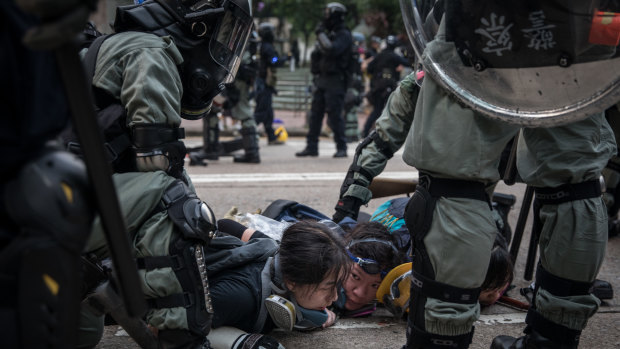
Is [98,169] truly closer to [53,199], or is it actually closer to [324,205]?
[53,199]

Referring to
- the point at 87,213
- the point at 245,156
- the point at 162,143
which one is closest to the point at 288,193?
the point at 245,156

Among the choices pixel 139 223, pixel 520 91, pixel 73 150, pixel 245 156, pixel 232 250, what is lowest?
pixel 245 156

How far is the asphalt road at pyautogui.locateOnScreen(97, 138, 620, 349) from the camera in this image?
2594 millimetres

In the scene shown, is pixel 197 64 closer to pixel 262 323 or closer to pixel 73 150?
pixel 73 150

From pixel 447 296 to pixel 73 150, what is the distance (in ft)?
4.22

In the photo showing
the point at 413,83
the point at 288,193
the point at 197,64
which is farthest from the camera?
the point at 288,193

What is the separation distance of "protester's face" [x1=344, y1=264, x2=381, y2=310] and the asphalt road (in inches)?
4.2

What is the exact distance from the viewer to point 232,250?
2.47 meters

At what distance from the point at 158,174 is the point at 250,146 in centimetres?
562

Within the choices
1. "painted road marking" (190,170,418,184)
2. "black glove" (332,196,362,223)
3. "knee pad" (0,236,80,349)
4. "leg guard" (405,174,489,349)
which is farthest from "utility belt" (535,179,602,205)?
"painted road marking" (190,170,418,184)

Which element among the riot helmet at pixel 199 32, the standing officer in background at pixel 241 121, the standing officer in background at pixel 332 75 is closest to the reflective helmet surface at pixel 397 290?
the riot helmet at pixel 199 32

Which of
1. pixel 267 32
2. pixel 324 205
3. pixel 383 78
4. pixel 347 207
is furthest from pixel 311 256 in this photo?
pixel 383 78

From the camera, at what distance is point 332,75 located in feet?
26.9

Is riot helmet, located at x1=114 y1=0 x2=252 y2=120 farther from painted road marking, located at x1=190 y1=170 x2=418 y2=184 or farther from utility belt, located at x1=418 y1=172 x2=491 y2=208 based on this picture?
painted road marking, located at x1=190 y1=170 x2=418 y2=184
